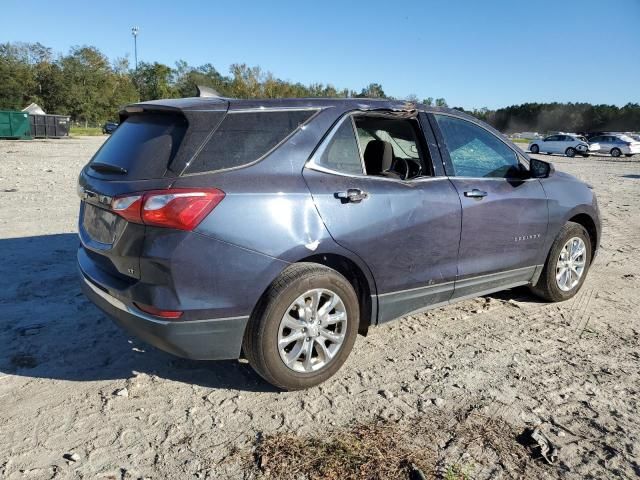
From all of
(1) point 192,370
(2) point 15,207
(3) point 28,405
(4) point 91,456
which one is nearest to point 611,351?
(1) point 192,370

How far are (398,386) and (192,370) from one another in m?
1.38

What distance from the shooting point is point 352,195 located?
326cm

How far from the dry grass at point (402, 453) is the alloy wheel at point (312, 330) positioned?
51 cm

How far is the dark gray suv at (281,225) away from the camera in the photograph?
110 inches

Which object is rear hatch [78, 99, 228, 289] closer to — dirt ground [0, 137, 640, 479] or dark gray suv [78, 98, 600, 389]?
dark gray suv [78, 98, 600, 389]

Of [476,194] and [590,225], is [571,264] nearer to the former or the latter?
[590,225]

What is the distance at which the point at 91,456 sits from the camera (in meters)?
2.59

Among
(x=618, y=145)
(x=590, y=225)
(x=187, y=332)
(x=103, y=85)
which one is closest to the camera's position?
(x=187, y=332)

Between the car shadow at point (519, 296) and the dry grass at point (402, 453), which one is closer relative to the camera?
the dry grass at point (402, 453)

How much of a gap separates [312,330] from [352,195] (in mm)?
880

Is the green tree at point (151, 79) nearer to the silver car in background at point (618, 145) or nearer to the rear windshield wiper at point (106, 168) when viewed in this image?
the silver car in background at point (618, 145)

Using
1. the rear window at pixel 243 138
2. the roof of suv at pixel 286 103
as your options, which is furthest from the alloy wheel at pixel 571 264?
the rear window at pixel 243 138

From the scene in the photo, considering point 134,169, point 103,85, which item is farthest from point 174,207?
point 103,85

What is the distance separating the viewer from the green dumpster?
34.0 metres
